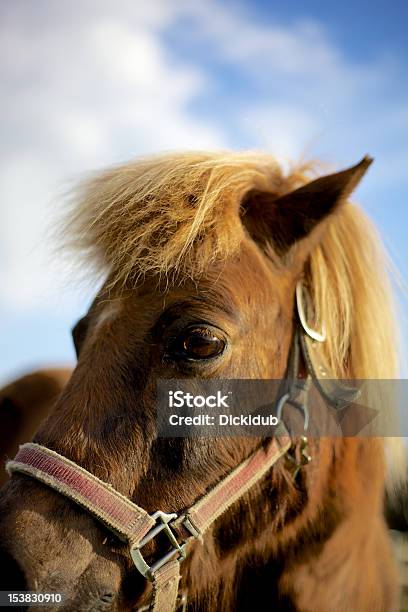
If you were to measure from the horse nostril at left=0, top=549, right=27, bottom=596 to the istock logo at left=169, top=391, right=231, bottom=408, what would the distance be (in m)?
0.60

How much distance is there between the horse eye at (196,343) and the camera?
1.85 metres

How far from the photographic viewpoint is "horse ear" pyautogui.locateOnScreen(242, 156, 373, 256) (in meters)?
2.10

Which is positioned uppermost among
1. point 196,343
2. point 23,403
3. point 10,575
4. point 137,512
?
point 196,343

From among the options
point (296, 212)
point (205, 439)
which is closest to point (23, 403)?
point (205, 439)

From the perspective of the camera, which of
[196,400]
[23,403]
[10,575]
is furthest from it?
[23,403]

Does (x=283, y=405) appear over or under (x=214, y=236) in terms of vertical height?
under

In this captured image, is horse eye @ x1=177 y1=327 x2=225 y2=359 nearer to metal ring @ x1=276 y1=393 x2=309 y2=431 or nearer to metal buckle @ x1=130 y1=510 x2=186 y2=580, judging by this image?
metal ring @ x1=276 y1=393 x2=309 y2=431

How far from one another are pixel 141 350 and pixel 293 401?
1.94ft

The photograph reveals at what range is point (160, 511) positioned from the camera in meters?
1.76

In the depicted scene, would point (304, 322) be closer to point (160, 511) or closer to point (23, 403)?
point (160, 511)

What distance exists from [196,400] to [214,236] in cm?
57

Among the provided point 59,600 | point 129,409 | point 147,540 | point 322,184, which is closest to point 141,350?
point 129,409
